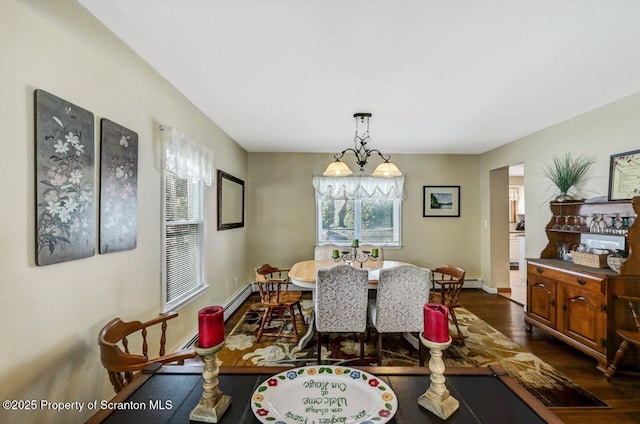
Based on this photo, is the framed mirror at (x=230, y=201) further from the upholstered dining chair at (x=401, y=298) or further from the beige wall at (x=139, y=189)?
the upholstered dining chair at (x=401, y=298)

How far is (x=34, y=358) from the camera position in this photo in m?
1.29

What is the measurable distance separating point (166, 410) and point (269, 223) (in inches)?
165

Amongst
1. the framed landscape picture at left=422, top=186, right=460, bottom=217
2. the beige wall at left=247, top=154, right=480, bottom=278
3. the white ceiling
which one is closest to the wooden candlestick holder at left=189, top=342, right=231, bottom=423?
the white ceiling

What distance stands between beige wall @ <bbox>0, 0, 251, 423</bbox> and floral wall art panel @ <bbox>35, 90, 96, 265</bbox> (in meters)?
0.04

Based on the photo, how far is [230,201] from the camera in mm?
4176

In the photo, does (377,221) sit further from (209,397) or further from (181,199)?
(209,397)

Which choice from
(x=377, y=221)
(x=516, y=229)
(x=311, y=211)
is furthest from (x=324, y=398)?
(x=516, y=229)

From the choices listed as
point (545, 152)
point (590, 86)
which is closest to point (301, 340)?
point (590, 86)

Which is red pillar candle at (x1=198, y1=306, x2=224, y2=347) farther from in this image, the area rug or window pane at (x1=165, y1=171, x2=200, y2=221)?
the area rug

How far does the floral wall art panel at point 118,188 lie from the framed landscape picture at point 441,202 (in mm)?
4518

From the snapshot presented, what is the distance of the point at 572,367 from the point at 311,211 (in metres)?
3.82

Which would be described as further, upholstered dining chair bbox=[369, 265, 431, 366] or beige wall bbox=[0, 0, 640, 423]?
upholstered dining chair bbox=[369, 265, 431, 366]

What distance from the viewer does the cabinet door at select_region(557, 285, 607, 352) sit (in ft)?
8.11

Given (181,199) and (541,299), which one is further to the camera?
(541,299)
